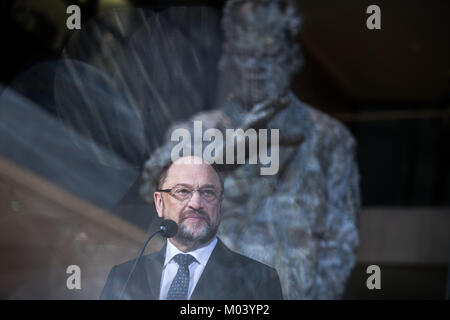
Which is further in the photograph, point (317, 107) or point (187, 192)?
point (317, 107)

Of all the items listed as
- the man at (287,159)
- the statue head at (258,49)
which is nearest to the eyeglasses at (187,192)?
the man at (287,159)

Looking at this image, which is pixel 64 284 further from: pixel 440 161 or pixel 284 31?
pixel 440 161

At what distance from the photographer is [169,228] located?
1370mm

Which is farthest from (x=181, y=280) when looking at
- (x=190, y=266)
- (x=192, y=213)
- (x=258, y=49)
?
Result: (x=258, y=49)

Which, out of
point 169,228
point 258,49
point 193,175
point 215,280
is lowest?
point 215,280

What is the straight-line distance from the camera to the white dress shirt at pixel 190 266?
137 cm

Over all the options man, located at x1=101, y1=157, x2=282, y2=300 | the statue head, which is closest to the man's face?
man, located at x1=101, y1=157, x2=282, y2=300

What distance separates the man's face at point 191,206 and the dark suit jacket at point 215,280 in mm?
55

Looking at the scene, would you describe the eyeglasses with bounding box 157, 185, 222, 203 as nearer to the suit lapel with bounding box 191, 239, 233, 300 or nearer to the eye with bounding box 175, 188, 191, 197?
the eye with bounding box 175, 188, 191, 197

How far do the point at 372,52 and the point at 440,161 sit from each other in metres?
0.93

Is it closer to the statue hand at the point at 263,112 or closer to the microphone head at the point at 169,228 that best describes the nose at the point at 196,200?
the microphone head at the point at 169,228

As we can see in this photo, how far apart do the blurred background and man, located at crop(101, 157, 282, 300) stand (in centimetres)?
8

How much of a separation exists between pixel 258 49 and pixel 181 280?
1365mm

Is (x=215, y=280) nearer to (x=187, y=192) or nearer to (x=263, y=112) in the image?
(x=187, y=192)
